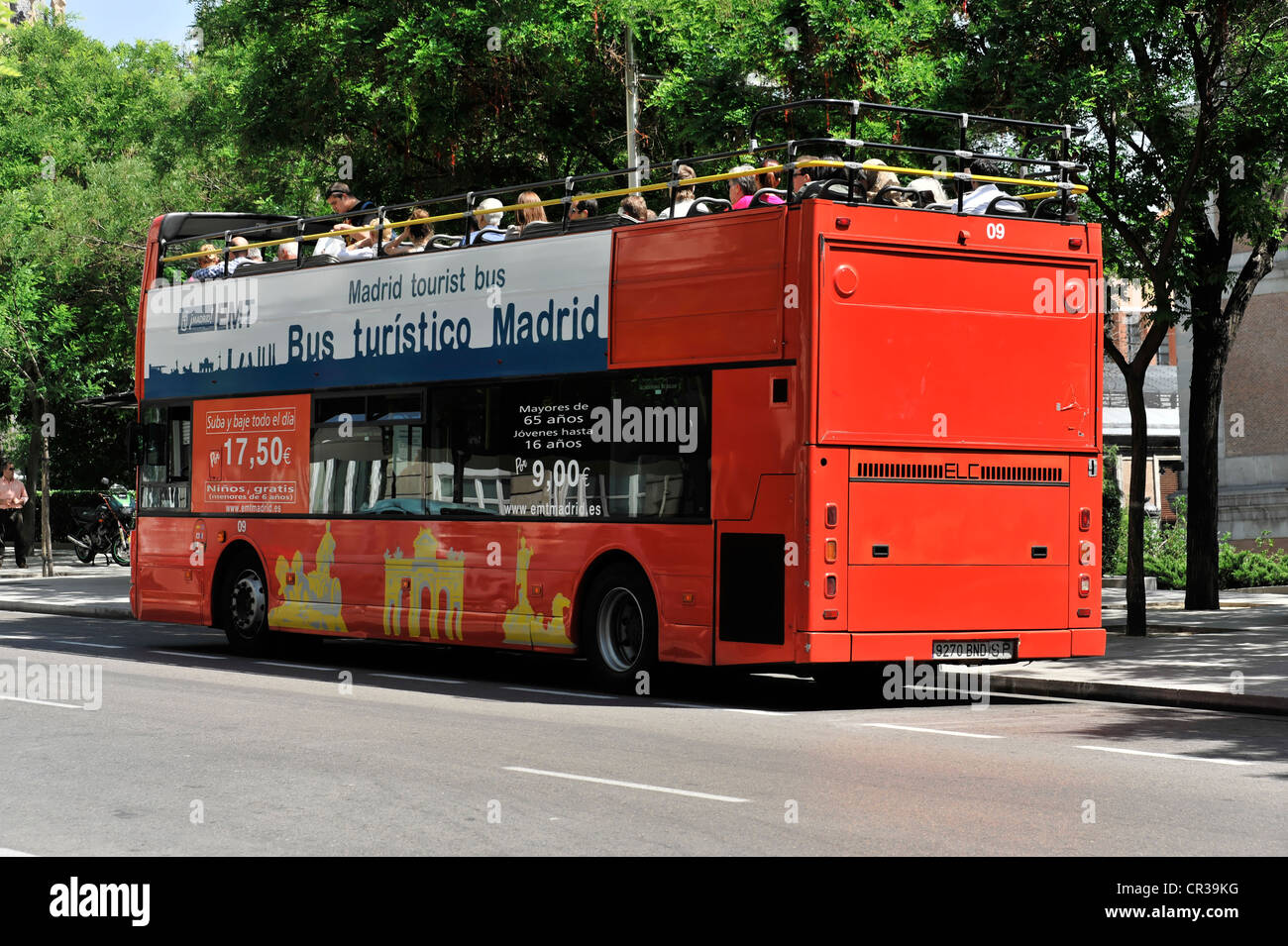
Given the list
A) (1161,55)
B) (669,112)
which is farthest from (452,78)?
(1161,55)

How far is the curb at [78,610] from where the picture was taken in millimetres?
24250

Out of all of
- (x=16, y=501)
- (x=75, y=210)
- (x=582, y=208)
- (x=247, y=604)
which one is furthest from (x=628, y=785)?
(x=75, y=210)

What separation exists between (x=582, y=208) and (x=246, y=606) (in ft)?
21.1

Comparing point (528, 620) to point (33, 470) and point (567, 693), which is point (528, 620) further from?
point (33, 470)

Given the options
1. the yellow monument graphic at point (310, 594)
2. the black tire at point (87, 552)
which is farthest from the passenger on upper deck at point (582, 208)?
the black tire at point (87, 552)

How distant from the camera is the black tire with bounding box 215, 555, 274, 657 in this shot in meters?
18.2

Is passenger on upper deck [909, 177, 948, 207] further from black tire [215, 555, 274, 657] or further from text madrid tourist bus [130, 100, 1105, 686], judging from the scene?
black tire [215, 555, 274, 657]

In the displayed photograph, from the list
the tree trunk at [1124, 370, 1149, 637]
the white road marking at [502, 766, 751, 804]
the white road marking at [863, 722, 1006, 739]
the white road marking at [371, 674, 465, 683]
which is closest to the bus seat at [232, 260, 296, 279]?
the white road marking at [371, 674, 465, 683]

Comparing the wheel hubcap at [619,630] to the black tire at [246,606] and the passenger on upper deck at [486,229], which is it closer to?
the passenger on upper deck at [486,229]

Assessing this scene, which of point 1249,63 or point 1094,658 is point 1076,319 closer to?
point 1094,658

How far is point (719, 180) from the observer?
13.9m

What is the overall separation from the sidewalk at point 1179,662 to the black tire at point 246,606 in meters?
6.14

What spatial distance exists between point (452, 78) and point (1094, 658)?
12071 millimetres

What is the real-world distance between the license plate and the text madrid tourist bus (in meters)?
0.02
